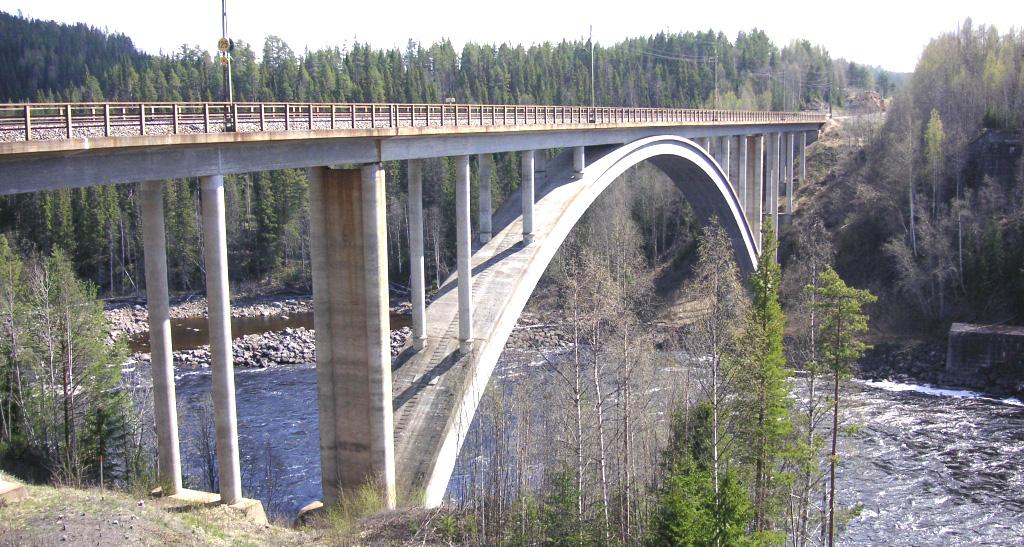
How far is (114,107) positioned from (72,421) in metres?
12.0

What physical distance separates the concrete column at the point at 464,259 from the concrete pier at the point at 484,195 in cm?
174

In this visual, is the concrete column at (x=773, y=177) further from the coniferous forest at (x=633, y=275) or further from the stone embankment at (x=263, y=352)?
the stone embankment at (x=263, y=352)

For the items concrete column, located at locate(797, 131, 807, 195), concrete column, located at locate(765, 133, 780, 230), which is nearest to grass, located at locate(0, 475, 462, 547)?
concrete column, located at locate(765, 133, 780, 230)

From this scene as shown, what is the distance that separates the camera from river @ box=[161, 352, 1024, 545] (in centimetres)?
2478

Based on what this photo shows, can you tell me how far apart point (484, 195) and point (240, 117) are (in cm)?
1018

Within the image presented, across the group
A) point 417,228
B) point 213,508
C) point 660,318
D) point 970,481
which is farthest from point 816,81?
point 213,508

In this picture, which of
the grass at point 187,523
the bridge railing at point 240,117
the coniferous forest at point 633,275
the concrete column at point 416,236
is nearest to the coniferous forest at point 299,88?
the coniferous forest at point 633,275

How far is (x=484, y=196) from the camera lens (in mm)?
26938

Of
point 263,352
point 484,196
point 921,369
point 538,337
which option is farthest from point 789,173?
point 484,196

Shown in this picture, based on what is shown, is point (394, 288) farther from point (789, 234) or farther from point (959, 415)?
point (959, 415)

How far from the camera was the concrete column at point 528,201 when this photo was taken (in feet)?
90.1

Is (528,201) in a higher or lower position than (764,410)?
higher

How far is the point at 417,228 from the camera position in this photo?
22.2 m

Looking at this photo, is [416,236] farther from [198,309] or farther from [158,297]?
[198,309]
